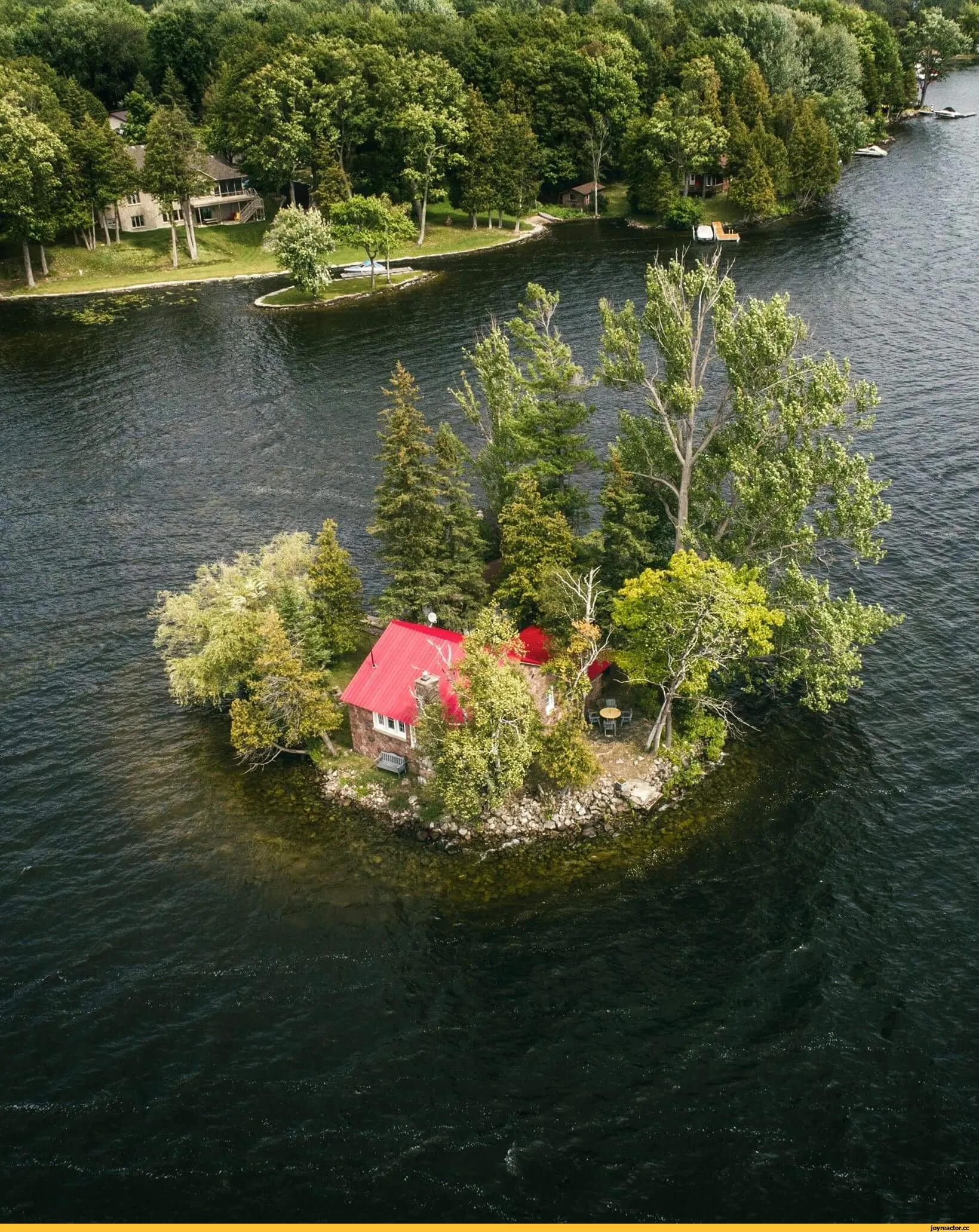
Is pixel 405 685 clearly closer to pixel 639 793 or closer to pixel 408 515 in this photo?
pixel 408 515

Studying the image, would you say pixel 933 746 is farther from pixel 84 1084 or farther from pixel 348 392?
pixel 348 392

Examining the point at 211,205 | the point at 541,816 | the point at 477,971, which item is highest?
the point at 211,205

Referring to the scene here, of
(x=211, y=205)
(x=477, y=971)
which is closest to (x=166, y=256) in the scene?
(x=211, y=205)

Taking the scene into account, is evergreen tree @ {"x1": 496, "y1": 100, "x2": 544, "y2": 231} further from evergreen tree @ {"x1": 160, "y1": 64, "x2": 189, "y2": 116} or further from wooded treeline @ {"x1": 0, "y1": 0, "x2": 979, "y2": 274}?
evergreen tree @ {"x1": 160, "y1": 64, "x2": 189, "y2": 116}

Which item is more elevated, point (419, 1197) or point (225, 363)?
point (225, 363)

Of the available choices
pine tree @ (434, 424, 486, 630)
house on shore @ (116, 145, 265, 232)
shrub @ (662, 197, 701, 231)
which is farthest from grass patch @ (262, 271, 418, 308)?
pine tree @ (434, 424, 486, 630)

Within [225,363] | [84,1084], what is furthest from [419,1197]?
[225,363]
